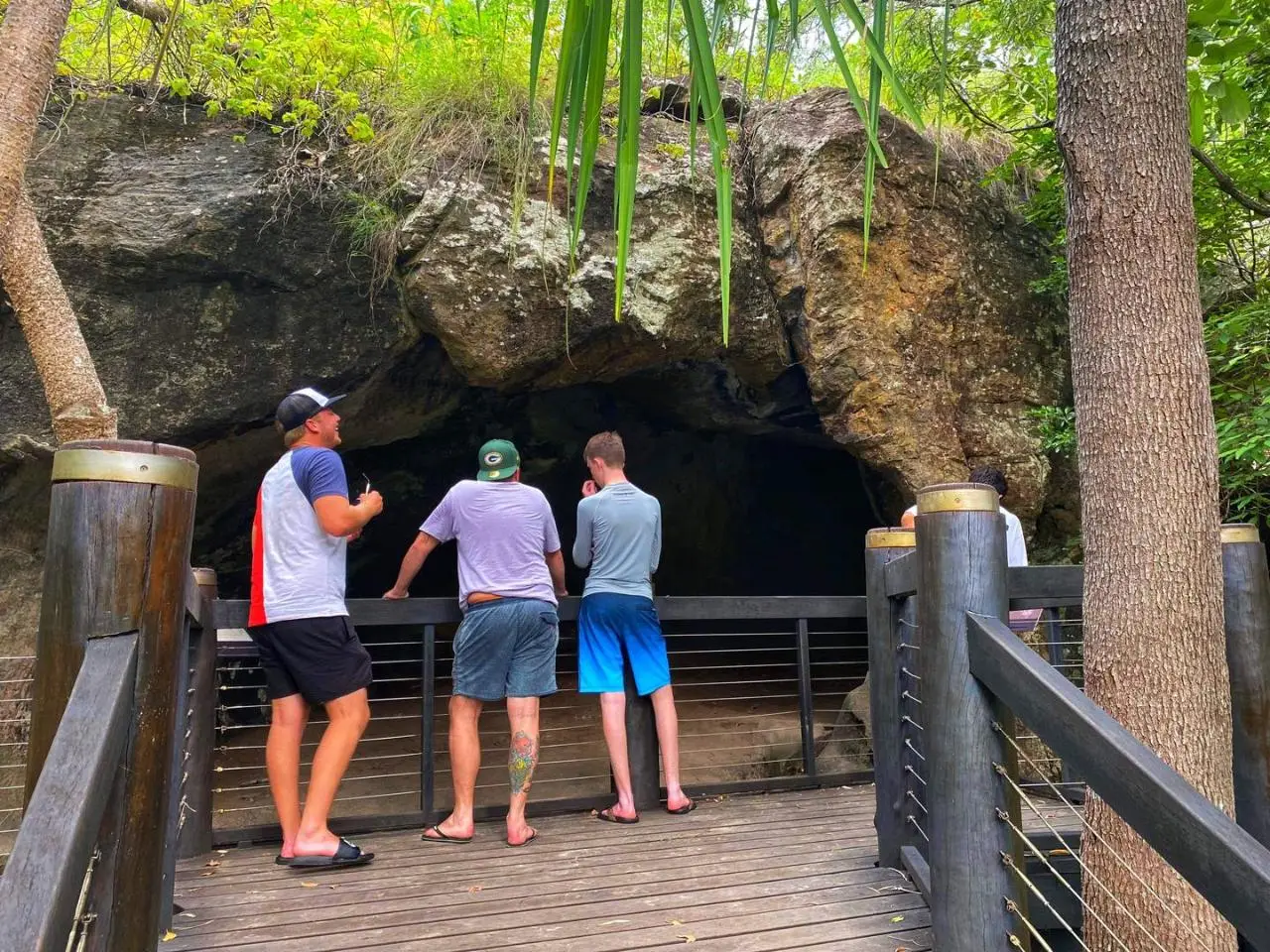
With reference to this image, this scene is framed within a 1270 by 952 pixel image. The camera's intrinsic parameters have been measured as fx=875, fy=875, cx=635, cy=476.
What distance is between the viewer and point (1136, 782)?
153 cm

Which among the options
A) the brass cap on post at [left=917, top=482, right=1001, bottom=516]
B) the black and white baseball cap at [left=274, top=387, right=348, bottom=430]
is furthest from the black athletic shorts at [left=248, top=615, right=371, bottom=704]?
the brass cap on post at [left=917, top=482, right=1001, bottom=516]

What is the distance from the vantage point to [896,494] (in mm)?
6750

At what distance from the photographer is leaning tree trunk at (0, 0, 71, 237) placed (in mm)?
3471

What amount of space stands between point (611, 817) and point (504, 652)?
38.4 inches

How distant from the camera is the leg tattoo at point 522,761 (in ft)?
11.8

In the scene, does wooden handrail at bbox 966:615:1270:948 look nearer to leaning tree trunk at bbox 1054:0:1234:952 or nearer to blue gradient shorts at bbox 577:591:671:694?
leaning tree trunk at bbox 1054:0:1234:952

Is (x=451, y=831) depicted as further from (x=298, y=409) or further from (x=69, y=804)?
(x=69, y=804)

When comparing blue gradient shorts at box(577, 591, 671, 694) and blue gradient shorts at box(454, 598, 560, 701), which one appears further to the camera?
blue gradient shorts at box(577, 591, 671, 694)

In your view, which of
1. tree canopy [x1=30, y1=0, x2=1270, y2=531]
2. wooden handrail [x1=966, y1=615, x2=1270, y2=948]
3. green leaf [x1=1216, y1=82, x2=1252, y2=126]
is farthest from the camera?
tree canopy [x1=30, y1=0, x2=1270, y2=531]

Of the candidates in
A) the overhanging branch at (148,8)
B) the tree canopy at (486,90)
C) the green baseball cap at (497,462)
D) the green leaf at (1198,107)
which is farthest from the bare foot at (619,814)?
the overhanging branch at (148,8)

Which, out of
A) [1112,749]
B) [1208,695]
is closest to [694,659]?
[1208,695]

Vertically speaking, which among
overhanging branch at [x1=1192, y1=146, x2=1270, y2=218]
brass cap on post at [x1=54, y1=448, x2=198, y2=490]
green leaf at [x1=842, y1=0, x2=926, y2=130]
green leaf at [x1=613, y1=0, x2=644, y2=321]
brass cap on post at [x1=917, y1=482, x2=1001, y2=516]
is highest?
overhanging branch at [x1=1192, y1=146, x2=1270, y2=218]

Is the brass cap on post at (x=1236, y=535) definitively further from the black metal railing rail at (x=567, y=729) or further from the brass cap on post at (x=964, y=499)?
the black metal railing rail at (x=567, y=729)

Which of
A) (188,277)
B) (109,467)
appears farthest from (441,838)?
(188,277)
